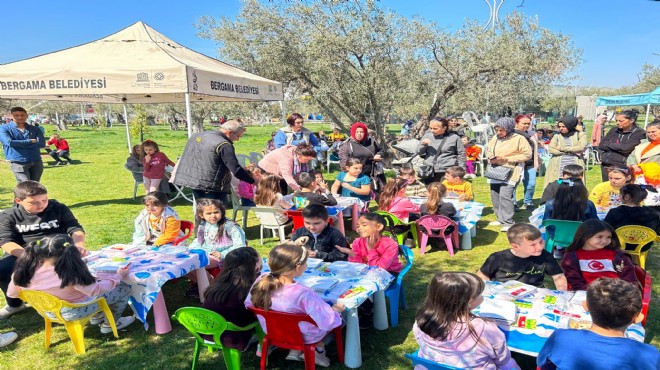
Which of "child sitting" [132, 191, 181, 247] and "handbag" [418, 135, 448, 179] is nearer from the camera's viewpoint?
"child sitting" [132, 191, 181, 247]

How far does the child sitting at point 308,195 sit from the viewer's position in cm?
555

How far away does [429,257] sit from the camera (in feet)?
18.3

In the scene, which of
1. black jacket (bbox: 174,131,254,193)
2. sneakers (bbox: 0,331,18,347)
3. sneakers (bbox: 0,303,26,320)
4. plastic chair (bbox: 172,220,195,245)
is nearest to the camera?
sneakers (bbox: 0,331,18,347)

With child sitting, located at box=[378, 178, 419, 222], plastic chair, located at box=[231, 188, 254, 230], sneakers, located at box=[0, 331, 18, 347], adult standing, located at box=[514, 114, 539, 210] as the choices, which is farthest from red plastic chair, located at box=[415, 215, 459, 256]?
sneakers, located at box=[0, 331, 18, 347]

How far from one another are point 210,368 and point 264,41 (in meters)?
10.8

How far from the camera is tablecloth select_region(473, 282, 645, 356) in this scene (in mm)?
2404

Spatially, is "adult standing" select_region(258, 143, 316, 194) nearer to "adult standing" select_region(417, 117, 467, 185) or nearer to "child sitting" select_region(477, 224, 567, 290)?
"adult standing" select_region(417, 117, 467, 185)

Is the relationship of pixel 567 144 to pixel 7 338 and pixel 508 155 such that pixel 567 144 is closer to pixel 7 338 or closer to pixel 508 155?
pixel 508 155

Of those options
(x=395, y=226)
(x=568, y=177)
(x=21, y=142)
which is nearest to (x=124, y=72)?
(x=21, y=142)

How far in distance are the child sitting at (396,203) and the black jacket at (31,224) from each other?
11.9 feet

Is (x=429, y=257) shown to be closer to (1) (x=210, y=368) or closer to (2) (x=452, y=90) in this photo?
(1) (x=210, y=368)

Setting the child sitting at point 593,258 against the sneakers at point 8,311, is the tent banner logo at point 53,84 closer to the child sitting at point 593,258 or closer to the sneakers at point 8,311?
the sneakers at point 8,311

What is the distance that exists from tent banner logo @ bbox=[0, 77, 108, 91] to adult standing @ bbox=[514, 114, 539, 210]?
242 inches

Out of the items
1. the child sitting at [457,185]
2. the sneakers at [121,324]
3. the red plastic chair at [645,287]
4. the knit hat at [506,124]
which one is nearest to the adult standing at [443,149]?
the child sitting at [457,185]
